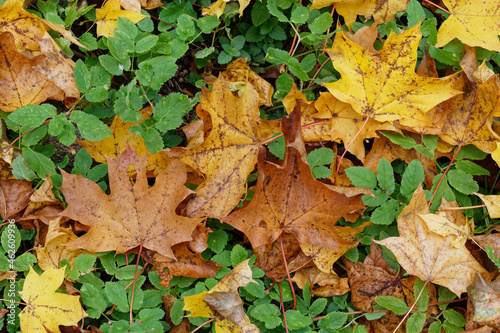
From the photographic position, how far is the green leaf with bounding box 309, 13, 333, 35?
1.66m

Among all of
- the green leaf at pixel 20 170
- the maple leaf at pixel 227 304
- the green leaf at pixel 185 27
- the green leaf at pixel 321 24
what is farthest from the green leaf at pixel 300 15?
the green leaf at pixel 20 170

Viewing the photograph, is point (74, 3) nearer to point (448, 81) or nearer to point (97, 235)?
point (97, 235)

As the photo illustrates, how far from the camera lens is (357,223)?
1675 millimetres

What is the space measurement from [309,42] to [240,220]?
A: 2.94 ft

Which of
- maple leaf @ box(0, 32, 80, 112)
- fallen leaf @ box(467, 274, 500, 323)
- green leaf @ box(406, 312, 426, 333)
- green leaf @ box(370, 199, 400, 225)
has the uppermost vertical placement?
maple leaf @ box(0, 32, 80, 112)

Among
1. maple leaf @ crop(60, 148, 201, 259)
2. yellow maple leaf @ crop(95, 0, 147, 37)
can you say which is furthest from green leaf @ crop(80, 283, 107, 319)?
yellow maple leaf @ crop(95, 0, 147, 37)

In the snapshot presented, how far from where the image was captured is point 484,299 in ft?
4.91

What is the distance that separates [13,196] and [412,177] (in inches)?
68.3

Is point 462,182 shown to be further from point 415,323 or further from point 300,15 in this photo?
point 300,15

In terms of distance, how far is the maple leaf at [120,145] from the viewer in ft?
5.32

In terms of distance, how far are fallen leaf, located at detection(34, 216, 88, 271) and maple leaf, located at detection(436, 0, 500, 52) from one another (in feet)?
6.14

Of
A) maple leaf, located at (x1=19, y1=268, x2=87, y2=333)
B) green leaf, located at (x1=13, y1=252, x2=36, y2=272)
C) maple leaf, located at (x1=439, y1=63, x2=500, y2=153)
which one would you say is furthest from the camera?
maple leaf, located at (x1=439, y1=63, x2=500, y2=153)

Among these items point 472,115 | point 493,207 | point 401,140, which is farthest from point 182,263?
point 472,115

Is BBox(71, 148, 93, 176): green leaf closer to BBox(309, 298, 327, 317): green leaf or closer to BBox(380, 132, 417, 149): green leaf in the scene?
BBox(309, 298, 327, 317): green leaf
